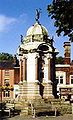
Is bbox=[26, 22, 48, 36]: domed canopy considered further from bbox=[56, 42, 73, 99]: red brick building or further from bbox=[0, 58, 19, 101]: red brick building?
bbox=[0, 58, 19, 101]: red brick building

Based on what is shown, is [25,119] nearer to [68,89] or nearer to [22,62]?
[22,62]

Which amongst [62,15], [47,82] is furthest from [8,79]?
[62,15]

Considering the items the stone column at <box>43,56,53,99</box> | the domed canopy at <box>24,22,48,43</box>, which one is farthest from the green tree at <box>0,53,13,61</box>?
the stone column at <box>43,56,53,99</box>

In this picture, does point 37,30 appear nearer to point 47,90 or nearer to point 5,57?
point 47,90

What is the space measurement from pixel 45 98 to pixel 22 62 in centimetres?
577

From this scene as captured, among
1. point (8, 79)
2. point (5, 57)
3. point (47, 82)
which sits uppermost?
point (5, 57)

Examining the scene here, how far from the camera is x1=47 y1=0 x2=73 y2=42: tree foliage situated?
2519 cm

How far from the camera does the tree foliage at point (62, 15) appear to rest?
25188 millimetres

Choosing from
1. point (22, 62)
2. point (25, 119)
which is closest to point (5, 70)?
point (22, 62)

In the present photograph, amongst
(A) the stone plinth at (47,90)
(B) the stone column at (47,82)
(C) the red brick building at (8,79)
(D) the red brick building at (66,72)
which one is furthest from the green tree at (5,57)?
(A) the stone plinth at (47,90)

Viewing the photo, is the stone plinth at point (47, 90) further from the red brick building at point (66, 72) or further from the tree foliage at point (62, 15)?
the red brick building at point (66, 72)

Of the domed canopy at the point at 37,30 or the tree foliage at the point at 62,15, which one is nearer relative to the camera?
the tree foliage at the point at 62,15

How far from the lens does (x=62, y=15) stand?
1011 inches

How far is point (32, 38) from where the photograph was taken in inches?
1799
